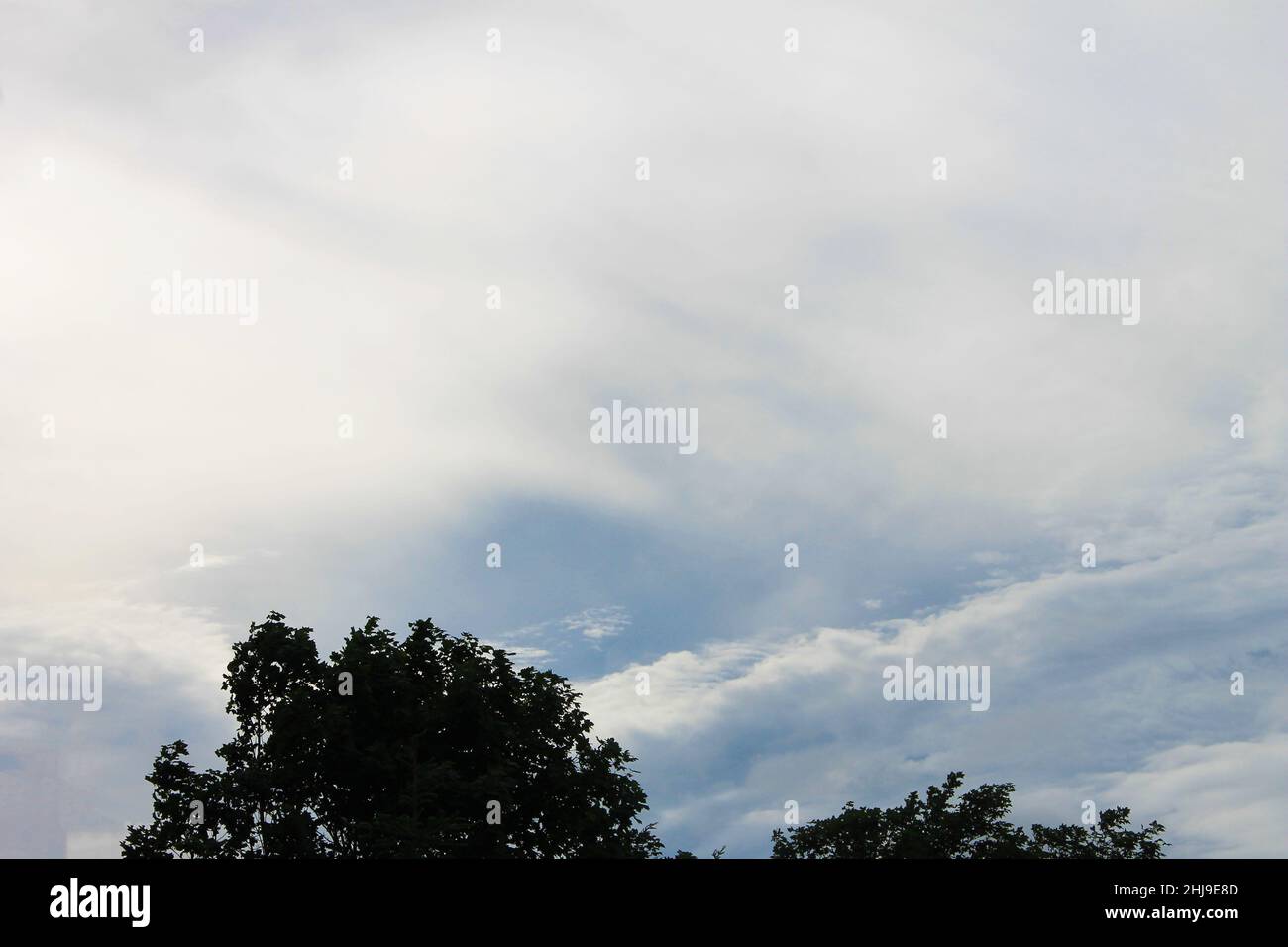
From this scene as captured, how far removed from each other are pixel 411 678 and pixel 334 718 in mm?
3297

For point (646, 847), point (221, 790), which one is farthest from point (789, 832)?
point (221, 790)

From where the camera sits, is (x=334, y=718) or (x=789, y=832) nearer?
(x=334, y=718)

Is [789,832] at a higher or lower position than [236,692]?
lower

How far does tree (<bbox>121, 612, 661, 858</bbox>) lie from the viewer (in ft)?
120

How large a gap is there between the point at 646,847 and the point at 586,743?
4.12 meters

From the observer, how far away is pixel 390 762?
37.3 metres

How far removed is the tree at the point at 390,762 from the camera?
1435 inches
